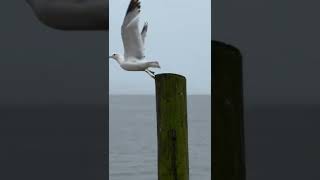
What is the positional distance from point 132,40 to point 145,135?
0.57 meters

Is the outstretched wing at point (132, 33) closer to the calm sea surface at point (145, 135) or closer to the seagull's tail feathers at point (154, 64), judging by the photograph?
the seagull's tail feathers at point (154, 64)

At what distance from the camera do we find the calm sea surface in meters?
4.43

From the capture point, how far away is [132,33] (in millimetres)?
4691

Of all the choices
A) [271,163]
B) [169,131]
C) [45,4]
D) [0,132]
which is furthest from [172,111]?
[0,132]

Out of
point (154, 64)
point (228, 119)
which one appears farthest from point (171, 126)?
point (154, 64)

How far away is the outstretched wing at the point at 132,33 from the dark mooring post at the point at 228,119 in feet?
1.82

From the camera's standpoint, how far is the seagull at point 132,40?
15.4ft

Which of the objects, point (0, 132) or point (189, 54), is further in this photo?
point (0, 132)

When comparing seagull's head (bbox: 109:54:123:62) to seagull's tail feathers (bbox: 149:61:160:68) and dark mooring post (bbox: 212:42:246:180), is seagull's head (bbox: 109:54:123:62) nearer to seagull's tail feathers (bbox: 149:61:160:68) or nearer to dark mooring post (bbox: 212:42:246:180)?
seagull's tail feathers (bbox: 149:61:160:68)

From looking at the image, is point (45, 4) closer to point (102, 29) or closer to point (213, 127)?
point (102, 29)

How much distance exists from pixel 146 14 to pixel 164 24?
127mm

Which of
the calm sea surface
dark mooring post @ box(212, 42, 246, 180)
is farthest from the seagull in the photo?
dark mooring post @ box(212, 42, 246, 180)

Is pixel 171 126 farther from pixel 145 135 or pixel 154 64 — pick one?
pixel 154 64

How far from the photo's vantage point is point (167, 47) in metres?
4.72
